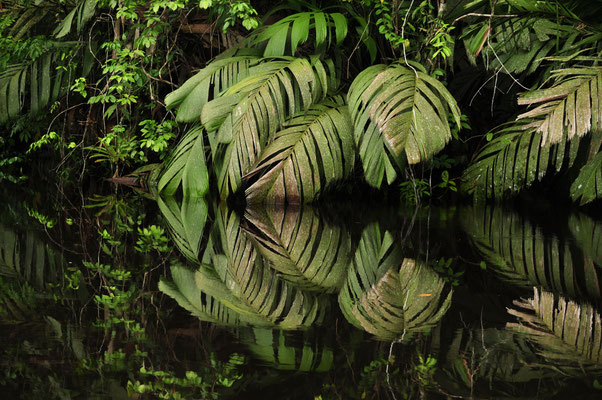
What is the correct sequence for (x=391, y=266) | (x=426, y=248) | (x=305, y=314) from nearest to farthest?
(x=305, y=314), (x=391, y=266), (x=426, y=248)

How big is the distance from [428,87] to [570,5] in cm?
129

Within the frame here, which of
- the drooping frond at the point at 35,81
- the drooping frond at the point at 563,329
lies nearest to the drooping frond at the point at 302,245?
the drooping frond at the point at 563,329

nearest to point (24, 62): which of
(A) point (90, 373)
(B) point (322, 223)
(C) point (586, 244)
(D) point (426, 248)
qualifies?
(B) point (322, 223)

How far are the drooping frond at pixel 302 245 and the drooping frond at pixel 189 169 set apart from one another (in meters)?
0.49

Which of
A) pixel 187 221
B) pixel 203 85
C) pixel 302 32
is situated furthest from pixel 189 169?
pixel 302 32

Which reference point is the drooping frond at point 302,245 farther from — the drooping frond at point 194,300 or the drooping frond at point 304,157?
the drooping frond at point 194,300

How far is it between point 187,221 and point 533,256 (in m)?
1.98

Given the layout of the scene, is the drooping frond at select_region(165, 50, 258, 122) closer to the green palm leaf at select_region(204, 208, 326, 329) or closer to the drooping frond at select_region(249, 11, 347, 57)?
the drooping frond at select_region(249, 11, 347, 57)

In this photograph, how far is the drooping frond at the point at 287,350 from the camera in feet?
5.66

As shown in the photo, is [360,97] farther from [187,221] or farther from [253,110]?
[187,221]

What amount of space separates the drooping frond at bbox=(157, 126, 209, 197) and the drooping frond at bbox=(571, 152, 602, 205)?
2.45m

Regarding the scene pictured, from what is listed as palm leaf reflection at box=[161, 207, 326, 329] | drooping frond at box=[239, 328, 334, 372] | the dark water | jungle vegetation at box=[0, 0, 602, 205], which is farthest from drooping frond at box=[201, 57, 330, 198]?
drooping frond at box=[239, 328, 334, 372]

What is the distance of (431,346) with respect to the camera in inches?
73.9

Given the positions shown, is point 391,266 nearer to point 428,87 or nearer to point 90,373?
point 90,373
